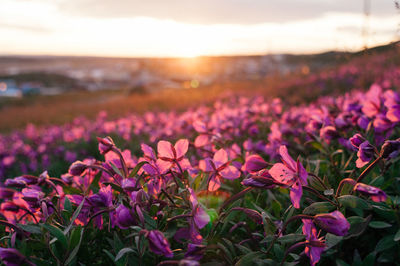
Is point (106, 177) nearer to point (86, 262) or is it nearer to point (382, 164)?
point (86, 262)

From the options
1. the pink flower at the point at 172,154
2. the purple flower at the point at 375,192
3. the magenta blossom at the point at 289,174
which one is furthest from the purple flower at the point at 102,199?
the purple flower at the point at 375,192

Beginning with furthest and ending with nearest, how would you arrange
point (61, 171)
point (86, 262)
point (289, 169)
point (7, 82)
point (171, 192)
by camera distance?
point (7, 82)
point (61, 171)
point (171, 192)
point (86, 262)
point (289, 169)

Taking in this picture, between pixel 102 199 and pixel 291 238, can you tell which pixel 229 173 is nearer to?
pixel 291 238

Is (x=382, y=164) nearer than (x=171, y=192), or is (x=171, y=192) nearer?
(x=171, y=192)

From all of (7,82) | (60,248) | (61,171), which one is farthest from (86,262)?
(7,82)

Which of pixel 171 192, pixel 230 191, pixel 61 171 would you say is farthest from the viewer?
pixel 61 171

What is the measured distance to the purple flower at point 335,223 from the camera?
1.06 m

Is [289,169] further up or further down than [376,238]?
further up

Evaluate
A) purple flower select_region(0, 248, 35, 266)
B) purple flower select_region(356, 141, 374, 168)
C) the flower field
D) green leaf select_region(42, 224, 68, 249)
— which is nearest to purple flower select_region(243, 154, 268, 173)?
the flower field

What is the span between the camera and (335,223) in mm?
1073

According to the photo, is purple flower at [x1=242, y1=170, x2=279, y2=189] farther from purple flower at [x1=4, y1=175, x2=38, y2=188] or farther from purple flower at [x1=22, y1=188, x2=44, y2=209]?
purple flower at [x1=4, y1=175, x2=38, y2=188]

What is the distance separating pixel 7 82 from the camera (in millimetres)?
91438

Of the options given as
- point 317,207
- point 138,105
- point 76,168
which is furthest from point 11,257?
point 138,105

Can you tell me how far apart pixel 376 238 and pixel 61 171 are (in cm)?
314
